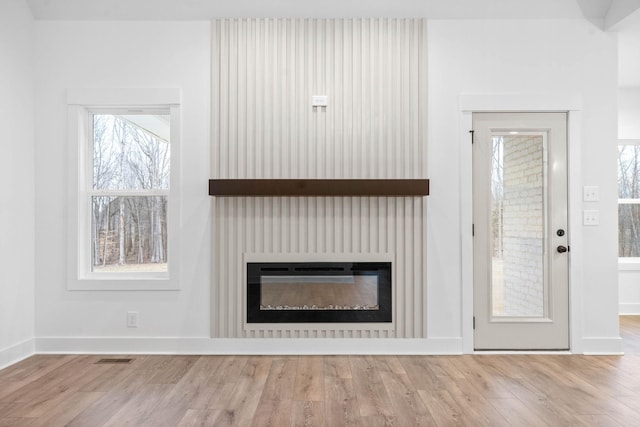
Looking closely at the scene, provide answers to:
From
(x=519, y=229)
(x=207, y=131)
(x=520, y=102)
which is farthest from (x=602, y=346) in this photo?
(x=207, y=131)

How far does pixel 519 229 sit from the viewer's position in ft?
11.9

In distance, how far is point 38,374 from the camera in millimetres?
3084

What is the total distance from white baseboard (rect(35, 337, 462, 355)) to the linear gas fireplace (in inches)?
7.2

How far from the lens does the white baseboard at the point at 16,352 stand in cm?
323

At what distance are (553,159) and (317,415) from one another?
2764 millimetres

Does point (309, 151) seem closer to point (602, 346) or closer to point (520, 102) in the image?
point (520, 102)

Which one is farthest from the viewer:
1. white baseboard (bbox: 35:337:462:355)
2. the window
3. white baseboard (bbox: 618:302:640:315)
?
the window

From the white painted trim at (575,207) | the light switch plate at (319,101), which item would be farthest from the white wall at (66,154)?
the white painted trim at (575,207)

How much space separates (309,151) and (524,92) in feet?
6.05

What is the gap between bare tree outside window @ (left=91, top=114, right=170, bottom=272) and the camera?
12.2 feet

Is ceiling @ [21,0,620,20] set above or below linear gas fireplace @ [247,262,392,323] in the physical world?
above

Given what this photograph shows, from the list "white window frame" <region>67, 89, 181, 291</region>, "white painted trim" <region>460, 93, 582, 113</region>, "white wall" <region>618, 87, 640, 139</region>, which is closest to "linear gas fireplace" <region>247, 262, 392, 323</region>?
"white window frame" <region>67, 89, 181, 291</region>

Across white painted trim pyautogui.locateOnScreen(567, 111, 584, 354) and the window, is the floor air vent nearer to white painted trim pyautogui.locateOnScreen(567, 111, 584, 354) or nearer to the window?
white painted trim pyautogui.locateOnScreen(567, 111, 584, 354)

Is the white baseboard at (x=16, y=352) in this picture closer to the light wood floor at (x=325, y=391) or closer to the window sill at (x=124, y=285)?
the light wood floor at (x=325, y=391)
